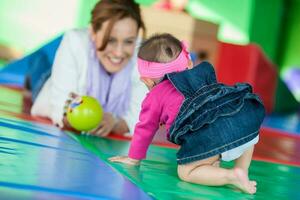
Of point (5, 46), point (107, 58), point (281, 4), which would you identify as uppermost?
point (281, 4)

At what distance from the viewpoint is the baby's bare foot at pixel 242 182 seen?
1545 millimetres

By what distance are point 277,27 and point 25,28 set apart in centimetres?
463

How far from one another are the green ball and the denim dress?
70 cm

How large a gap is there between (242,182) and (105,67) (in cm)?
124

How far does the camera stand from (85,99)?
235 centimetres

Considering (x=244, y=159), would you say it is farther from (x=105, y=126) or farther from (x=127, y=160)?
(x=105, y=126)

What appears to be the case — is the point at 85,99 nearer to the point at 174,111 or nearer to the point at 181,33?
the point at 174,111

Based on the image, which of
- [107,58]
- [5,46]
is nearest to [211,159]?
[107,58]

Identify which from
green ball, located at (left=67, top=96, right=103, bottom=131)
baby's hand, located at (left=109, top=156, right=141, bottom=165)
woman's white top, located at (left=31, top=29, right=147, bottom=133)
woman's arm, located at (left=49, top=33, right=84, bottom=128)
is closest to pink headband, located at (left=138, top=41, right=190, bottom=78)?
baby's hand, located at (left=109, top=156, right=141, bottom=165)

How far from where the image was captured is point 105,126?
2.47 m

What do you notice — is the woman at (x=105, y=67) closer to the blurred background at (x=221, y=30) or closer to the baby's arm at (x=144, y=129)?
the baby's arm at (x=144, y=129)

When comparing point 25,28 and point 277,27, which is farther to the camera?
point 277,27

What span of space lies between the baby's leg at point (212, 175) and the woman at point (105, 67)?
0.87 meters

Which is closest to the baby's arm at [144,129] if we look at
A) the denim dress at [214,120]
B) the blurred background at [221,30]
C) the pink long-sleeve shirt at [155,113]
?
the pink long-sleeve shirt at [155,113]
